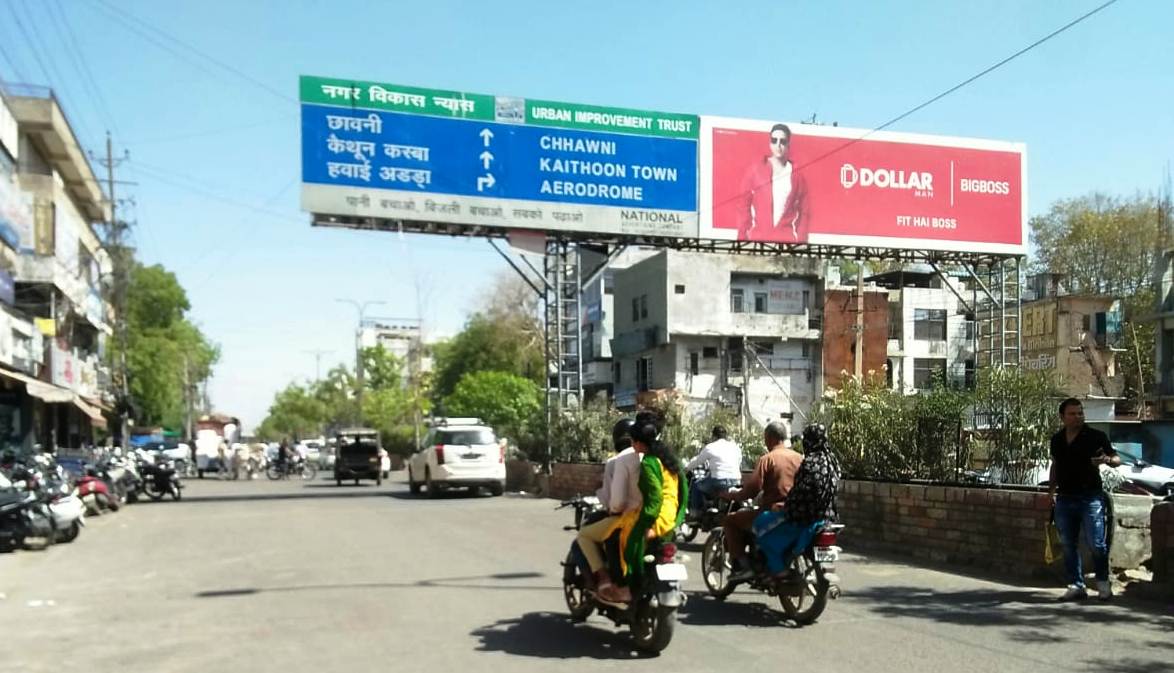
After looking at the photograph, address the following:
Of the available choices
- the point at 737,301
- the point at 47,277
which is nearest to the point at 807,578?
the point at 47,277

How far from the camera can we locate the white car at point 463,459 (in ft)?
80.0

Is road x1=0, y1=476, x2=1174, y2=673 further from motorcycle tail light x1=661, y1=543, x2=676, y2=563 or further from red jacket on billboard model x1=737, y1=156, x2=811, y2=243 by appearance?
red jacket on billboard model x1=737, y1=156, x2=811, y2=243

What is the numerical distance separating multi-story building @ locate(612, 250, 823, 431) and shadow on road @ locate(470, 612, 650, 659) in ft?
134

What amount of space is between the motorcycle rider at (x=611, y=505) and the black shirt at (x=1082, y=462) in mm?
4209

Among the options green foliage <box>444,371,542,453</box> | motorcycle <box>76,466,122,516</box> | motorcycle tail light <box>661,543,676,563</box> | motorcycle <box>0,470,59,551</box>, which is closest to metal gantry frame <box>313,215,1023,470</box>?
motorcycle <box>76,466,122,516</box>

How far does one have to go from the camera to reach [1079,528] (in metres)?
9.17

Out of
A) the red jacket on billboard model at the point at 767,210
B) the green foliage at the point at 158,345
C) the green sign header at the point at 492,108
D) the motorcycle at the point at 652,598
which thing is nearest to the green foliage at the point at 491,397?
the red jacket on billboard model at the point at 767,210

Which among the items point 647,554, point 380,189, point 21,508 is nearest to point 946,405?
point 647,554

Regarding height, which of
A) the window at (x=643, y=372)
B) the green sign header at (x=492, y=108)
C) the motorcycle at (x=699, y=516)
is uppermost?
the green sign header at (x=492, y=108)

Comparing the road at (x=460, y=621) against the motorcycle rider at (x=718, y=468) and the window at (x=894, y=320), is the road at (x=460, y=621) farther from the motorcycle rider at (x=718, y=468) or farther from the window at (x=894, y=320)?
the window at (x=894, y=320)

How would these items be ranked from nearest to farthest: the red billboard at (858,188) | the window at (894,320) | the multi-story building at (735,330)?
the red billboard at (858,188)
the multi-story building at (735,330)
the window at (894,320)

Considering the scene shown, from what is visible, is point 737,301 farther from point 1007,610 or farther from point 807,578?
point 807,578

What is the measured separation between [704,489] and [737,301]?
37.9 m

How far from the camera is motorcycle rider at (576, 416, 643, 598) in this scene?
24.0ft
